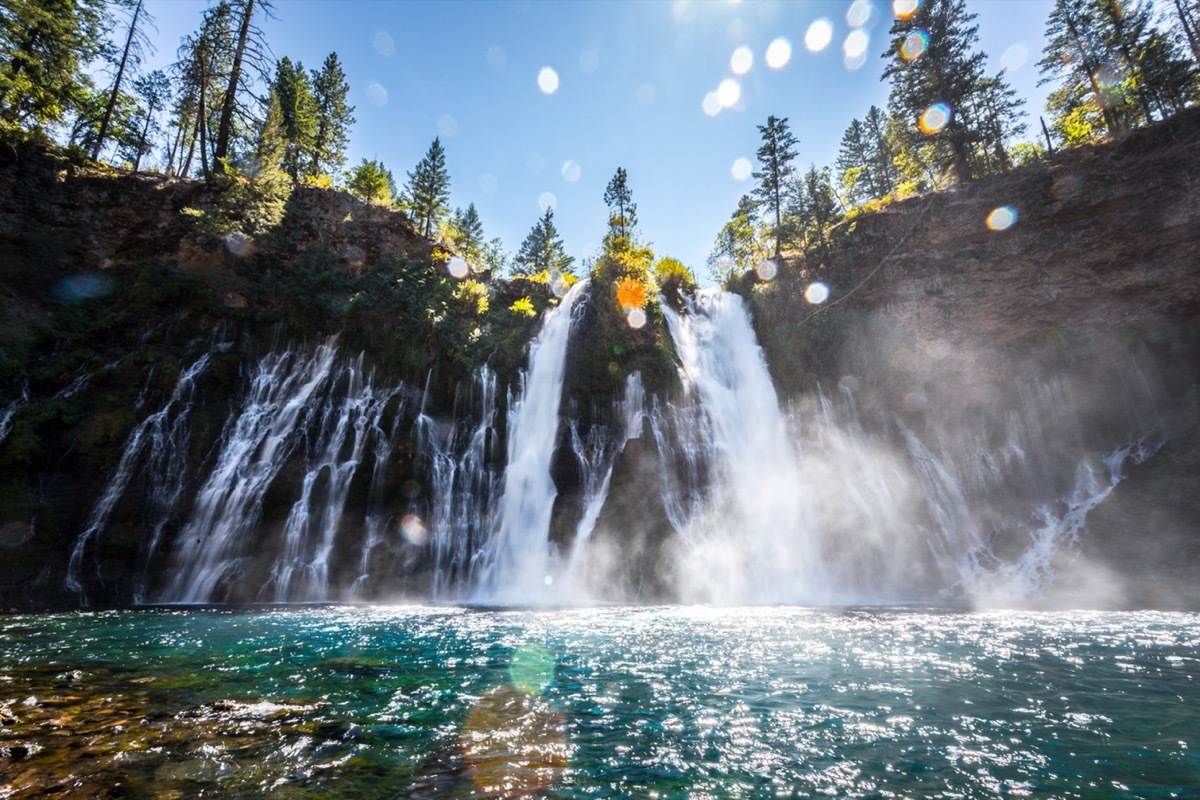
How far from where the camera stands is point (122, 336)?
→ 19.3 metres

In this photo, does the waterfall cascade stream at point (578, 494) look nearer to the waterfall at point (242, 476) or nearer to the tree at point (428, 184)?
the waterfall at point (242, 476)

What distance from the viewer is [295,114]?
3275 centimetres

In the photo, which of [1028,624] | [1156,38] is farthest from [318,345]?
[1156,38]

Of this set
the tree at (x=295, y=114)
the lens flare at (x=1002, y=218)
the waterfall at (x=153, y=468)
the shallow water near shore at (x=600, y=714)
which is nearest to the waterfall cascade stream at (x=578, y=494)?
the waterfall at (x=153, y=468)

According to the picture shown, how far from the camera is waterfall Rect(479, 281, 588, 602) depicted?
16.3 m

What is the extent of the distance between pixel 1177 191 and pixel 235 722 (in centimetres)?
3360

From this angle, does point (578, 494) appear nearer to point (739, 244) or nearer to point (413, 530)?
point (413, 530)

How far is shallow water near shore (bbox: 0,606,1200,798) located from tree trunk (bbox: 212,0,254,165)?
75.8 ft

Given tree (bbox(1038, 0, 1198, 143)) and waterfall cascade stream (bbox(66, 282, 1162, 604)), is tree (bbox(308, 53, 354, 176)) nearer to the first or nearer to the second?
waterfall cascade stream (bbox(66, 282, 1162, 604))

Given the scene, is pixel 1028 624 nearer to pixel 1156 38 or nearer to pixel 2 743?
pixel 2 743

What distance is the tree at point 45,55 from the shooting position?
22.0 metres

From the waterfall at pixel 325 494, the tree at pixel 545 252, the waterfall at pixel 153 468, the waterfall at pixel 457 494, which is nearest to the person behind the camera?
the waterfall at pixel 153 468

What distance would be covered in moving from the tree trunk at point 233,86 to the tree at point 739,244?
2818 cm

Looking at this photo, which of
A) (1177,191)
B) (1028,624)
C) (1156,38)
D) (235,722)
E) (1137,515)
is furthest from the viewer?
(1156,38)
